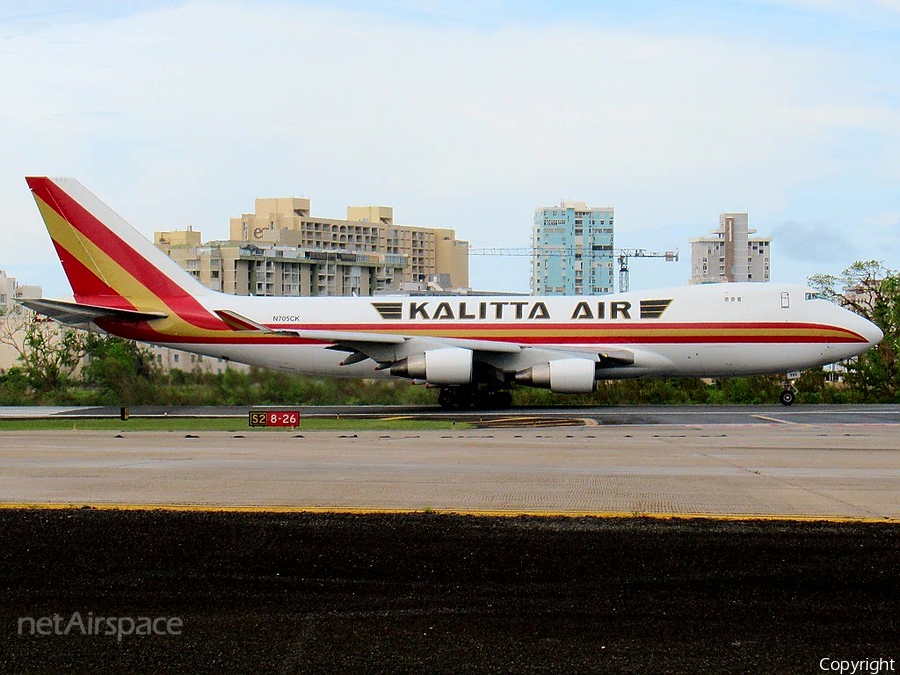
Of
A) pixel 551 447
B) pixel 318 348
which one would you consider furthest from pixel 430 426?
pixel 318 348

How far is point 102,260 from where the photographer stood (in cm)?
3750

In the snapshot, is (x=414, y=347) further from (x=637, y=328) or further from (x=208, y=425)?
(x=208, y=425)

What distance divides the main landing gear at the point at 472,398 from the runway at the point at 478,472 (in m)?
12.5

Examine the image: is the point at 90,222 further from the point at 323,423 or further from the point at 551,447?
the point at 551,447

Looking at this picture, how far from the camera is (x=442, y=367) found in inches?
1351

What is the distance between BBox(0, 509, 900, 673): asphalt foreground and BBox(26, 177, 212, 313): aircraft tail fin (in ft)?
88.5

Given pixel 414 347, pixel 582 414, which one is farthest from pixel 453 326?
pixel 582 414

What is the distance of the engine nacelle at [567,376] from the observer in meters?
33.8

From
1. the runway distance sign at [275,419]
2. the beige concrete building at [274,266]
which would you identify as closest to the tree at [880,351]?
the runway distance sign at [275,419]

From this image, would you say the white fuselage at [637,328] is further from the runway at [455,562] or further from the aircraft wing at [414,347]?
the runway at [455,562]

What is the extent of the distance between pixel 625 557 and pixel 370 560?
2.22 metres

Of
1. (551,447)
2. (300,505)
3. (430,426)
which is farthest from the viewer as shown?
(430,426)

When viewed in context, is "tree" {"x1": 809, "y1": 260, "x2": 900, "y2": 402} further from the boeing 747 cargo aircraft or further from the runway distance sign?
the runway distance sign

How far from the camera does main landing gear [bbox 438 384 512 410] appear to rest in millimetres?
36844
